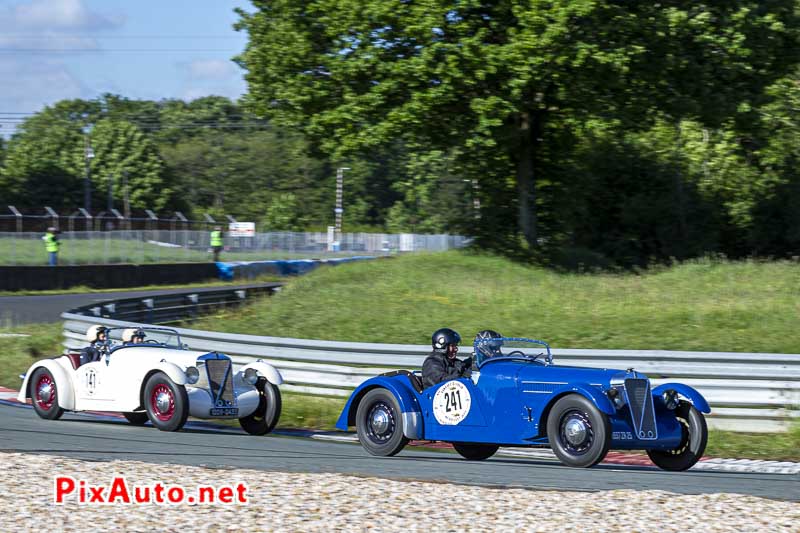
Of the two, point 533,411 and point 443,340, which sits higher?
point 443,340

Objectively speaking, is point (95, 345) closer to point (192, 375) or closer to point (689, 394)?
point (192, 375)

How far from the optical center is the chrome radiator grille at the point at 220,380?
11125mm

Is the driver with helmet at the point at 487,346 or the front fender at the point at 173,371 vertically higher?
the driver with helmet at the point at 487,346

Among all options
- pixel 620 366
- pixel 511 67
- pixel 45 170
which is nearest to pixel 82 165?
pixel 45 170

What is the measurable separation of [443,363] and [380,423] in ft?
2.67

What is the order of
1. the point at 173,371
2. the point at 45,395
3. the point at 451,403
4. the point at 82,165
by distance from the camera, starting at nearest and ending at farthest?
the point at 451,403 → the point at 173,371 → the point at 45,395 → the point at 82,165

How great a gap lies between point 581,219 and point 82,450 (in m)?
23.3

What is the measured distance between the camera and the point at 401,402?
31.6ft

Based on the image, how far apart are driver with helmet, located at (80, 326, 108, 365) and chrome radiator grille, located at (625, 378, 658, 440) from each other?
6142 millimetres

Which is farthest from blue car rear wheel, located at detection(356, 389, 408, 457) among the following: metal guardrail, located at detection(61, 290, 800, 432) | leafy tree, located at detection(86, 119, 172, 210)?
leafy tree, located at detection(86, 119, 172, 210)

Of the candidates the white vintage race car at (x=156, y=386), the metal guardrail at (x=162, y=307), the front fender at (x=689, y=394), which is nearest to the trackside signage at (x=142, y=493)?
the white vintage race car at (x=156, y=386)

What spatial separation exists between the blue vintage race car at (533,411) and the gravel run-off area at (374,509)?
5.25 feet

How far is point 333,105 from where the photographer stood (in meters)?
25.8

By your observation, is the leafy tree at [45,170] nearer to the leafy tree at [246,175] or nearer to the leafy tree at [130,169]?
the leafy tree at [130,169]
